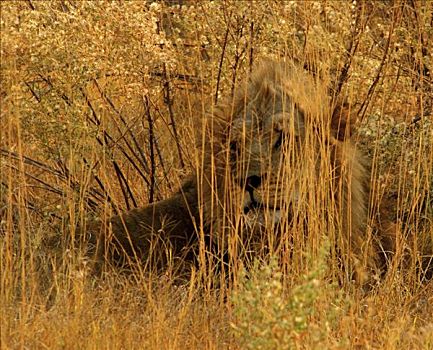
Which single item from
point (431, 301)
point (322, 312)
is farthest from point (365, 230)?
point (322, 312)

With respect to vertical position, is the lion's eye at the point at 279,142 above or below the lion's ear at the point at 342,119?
below

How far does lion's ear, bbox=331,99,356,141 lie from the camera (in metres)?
4.91

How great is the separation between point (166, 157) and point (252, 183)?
1.76m

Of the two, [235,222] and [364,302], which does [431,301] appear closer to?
[364,302]

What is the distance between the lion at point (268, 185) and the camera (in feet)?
14.9

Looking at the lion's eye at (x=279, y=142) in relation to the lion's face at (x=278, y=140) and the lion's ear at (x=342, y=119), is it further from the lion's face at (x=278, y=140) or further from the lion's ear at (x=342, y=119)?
the lion's ear at (x=342, y=119)

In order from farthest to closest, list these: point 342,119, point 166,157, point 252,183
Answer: point 166,157 < point 342,119 < point 252,183

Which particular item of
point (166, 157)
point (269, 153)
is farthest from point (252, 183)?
point (166, 157)

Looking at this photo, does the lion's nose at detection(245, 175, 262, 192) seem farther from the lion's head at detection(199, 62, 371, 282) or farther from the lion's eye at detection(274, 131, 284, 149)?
the lion's eye at detection(274, 131, 284, 149)

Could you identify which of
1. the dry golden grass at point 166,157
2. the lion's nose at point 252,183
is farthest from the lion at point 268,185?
the dry golden grass at point 166,157

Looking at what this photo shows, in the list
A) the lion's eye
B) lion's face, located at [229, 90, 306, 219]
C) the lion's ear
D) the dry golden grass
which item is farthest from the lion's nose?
the lion's ear

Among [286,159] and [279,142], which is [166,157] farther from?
[286,159]

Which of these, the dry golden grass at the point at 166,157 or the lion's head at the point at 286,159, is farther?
the lion's head at the point at 286,159

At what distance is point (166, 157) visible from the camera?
6301 millimetres
